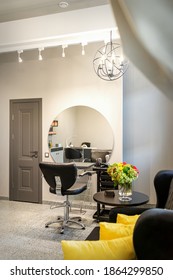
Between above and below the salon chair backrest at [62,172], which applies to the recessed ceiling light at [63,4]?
above

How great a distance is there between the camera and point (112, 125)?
437 centimetres

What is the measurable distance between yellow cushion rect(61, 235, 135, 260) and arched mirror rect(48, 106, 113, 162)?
122 inches

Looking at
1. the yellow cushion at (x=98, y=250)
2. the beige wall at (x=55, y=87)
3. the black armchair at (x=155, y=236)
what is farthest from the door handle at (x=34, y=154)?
A: the black armchair at (x=155, y=236)

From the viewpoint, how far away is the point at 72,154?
186 inches

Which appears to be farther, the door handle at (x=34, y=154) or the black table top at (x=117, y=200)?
the door handle at (x=34, y=154)

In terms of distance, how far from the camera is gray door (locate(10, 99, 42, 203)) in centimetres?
488

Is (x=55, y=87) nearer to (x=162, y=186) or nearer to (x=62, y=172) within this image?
(x=62, y=172)

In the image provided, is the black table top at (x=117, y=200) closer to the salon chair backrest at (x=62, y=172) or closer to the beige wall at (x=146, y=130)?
the salon chair backrest at (x=62, y=172)

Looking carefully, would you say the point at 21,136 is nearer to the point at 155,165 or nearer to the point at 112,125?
the point at 112,125

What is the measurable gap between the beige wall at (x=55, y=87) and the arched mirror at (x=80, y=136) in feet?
0.38

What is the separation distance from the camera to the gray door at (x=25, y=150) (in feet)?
16.0

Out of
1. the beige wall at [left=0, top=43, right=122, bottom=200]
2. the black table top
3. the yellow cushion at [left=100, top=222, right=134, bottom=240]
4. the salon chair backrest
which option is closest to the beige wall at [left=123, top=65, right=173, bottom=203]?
the beige wall at [left=0, top=43, right=122, bottom=200]

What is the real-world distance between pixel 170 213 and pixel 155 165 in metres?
3.38
